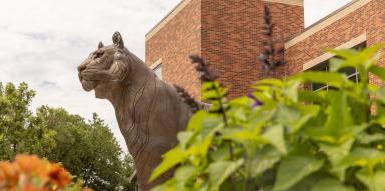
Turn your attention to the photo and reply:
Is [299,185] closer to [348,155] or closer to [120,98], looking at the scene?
[348,155]

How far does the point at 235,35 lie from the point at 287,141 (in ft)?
79.6

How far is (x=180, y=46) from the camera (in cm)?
2716

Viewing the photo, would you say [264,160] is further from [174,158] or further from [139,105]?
[139,105]

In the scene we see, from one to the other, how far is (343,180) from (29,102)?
29.2 m

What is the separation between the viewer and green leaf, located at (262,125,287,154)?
1.49m

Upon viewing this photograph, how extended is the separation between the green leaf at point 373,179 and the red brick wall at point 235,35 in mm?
23113

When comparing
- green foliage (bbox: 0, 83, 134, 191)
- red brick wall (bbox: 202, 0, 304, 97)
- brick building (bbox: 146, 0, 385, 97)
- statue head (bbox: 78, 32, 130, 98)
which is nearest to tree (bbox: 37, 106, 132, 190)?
green foliage (bbox: 0, 83, 134, 191)

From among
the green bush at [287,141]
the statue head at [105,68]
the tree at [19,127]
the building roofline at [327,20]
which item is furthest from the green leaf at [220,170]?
the tree at [19,127]

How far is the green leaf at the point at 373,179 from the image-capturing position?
1.55 m

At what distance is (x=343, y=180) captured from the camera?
1536mm

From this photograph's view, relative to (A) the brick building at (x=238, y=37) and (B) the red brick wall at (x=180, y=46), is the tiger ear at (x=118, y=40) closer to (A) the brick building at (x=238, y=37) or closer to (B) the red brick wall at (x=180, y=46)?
(A) the brick building at (x=238, y=37)

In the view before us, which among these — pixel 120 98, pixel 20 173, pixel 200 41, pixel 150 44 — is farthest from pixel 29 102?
pixel 20 173

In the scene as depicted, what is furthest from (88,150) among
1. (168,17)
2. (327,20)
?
(327,20)

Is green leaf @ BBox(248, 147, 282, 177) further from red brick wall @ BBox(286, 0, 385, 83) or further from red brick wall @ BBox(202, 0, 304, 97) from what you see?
red brick wall @ BBox(202, 0, 304, 97)
